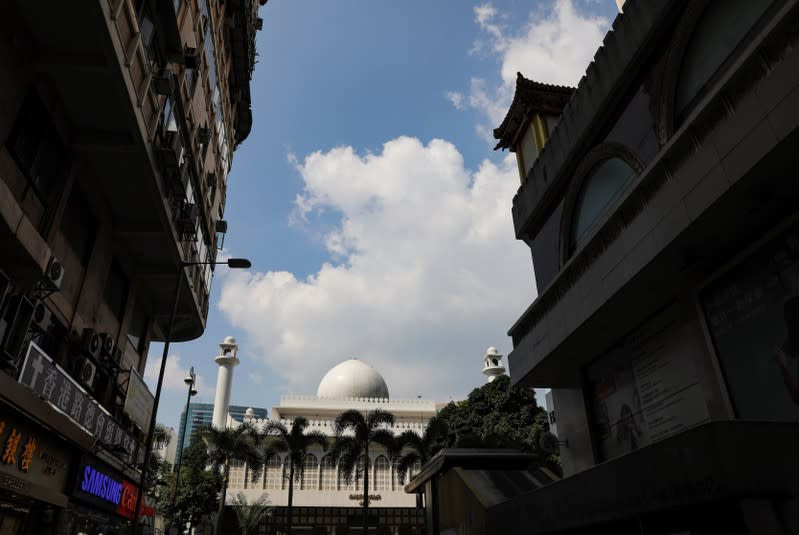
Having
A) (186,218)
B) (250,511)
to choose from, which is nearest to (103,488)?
(186,218)

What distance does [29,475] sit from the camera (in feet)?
41.4

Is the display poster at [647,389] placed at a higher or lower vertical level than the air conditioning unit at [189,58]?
lower

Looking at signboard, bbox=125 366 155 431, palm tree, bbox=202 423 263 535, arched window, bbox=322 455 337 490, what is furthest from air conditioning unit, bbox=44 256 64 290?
arched window, bbox=322 455 337 490

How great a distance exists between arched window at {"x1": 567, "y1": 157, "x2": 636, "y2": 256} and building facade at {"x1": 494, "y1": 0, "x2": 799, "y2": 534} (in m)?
0.06

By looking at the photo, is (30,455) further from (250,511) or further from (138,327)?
(250,511)

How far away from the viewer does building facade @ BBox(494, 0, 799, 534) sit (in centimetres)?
709

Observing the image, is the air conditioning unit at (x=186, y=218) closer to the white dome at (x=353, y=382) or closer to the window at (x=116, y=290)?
the window at (x=116, y=290)

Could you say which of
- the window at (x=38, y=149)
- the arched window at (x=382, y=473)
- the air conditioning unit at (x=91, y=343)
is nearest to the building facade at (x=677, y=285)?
the air conditioning unit at (x=91, y=343)

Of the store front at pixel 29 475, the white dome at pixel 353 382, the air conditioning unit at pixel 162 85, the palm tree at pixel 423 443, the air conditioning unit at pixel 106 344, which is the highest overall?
the white dome at pixel 353 382

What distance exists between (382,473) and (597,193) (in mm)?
44365

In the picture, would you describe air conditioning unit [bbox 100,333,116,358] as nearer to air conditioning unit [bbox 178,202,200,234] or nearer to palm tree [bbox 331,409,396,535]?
air conditioning unit [bbox 178,202,200,234]

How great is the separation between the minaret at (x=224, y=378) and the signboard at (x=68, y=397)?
1699 inches

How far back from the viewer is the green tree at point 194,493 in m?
41.2

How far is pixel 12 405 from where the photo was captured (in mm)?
10938
